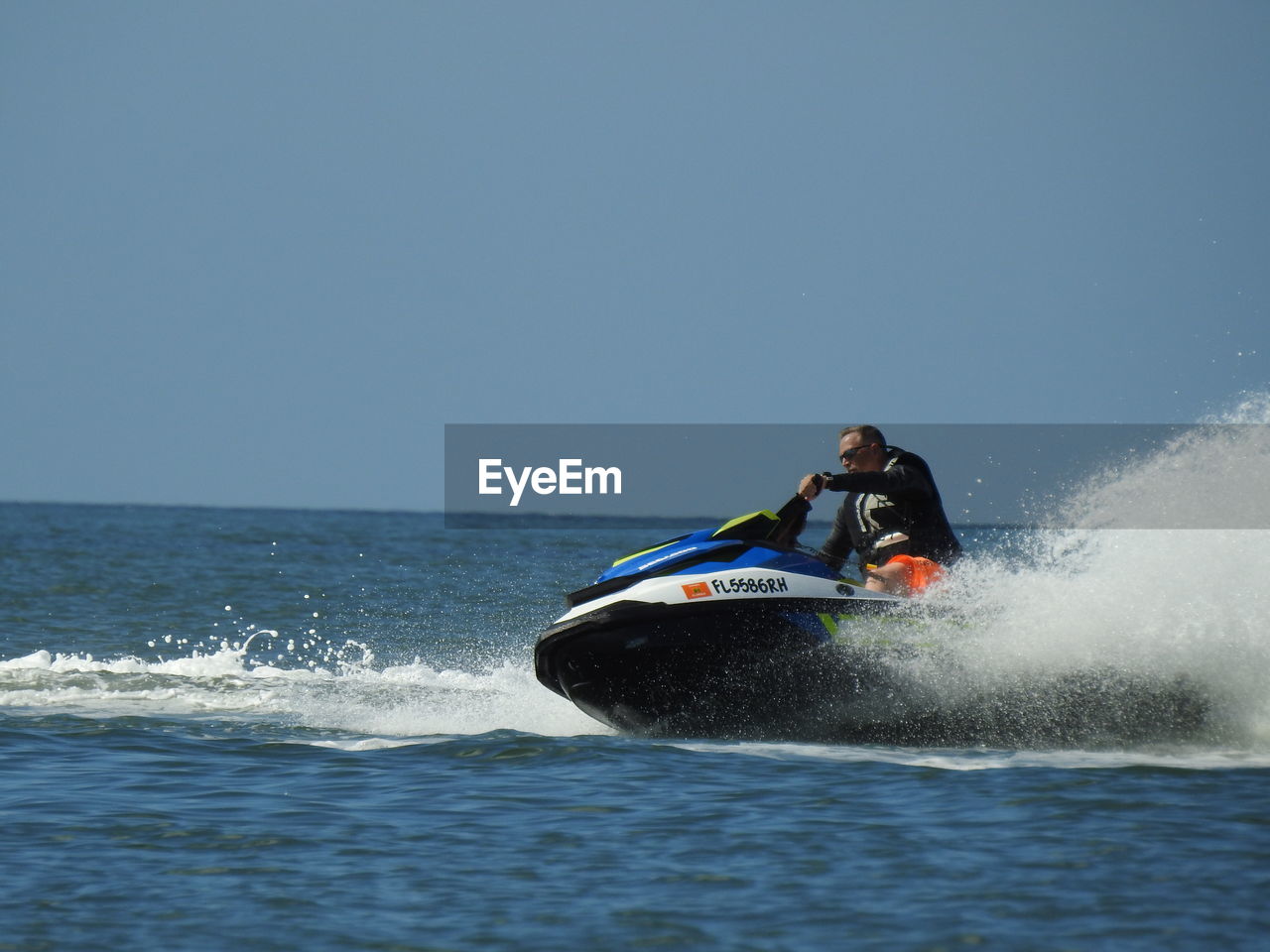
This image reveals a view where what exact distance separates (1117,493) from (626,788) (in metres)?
3.72

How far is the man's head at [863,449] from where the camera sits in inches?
280

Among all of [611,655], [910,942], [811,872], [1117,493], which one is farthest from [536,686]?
[910,942]

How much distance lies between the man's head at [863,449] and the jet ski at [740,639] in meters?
0.37

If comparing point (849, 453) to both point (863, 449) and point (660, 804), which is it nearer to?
point (863, 449)

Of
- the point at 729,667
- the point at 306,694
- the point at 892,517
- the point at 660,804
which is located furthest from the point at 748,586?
the point at 306,694

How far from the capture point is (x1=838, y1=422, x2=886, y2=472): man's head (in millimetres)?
7102

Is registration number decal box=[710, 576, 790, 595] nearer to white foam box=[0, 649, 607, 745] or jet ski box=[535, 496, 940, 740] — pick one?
jet ski box=[535, 496, 940, 740]

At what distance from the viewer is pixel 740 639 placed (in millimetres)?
6770

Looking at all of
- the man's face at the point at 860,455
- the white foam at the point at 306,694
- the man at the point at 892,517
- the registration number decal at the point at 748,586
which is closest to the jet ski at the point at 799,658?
the registration number decal at the point at 748,586

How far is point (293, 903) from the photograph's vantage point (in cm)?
446

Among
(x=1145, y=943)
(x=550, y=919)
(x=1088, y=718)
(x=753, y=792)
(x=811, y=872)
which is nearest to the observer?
(x=1145, y=943)

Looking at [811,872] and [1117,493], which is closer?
[811,872]

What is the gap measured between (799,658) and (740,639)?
0.29m

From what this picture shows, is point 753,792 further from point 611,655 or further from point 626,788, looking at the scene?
point 611,655
